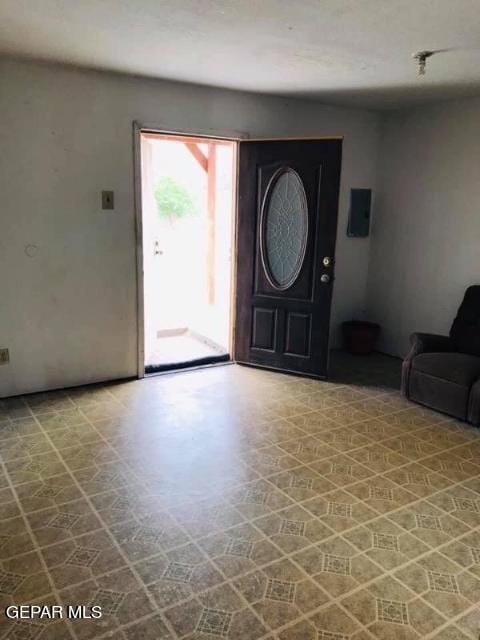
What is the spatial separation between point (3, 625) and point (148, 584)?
0.51 metres

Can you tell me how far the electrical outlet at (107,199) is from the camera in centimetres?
383

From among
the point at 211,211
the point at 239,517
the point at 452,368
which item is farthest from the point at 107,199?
the point at 452,368

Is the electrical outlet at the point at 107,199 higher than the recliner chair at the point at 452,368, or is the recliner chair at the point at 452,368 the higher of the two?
the electrical outlet at the point at 107,199

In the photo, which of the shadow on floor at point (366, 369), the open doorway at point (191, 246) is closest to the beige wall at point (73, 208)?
the open doorway at point (191, 246)

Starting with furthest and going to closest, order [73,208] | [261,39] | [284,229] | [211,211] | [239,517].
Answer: [211,211], [284,229], [73,208], [261,39], [239,517]

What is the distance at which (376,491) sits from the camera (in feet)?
8.73

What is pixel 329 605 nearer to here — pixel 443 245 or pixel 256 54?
pixel 256 54

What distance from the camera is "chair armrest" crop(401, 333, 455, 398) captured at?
12.8 feet

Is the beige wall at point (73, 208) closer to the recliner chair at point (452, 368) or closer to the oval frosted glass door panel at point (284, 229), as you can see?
the oval frosted glass door panel at point (284, 229)

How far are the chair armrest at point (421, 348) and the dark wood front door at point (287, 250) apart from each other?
66 cm

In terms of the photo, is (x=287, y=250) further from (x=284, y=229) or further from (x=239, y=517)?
(x=239, y=517)

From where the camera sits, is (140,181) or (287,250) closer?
(140,181)

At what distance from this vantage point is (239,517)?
7.89 ft

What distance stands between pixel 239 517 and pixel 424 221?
11.3ft
